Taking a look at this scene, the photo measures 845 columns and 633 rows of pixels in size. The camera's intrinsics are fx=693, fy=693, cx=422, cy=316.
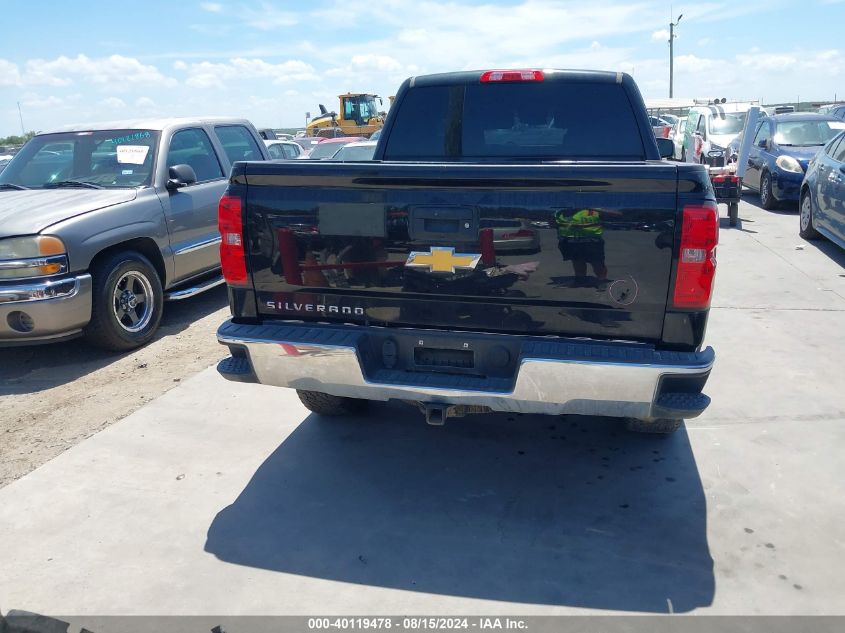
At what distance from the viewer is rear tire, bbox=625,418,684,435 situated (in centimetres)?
390

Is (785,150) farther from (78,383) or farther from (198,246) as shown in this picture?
(78,383)

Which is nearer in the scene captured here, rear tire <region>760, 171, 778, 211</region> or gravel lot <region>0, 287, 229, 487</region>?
gravel lot <region>0, 287, 229, 487</region>

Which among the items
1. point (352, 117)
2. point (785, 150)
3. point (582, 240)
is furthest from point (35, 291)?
point (352, 117)

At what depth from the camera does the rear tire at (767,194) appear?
12.5 m

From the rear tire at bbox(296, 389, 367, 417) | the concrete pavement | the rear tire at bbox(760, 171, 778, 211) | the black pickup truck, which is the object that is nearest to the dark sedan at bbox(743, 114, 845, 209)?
the rear tire at bbox(760, 171, 778, 211)

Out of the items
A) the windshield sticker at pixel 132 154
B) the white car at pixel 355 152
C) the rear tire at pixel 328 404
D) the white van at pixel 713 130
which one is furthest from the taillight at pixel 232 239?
the white van at pixel 713 130

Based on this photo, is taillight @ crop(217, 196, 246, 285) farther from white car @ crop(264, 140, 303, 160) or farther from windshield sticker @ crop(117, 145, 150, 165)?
white car @ crop(264, 140, 303, 160)

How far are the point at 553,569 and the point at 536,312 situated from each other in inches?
43.9

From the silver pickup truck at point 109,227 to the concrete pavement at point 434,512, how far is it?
48.3 inches

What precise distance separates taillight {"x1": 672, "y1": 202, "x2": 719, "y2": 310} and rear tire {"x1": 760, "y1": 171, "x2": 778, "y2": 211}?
36.1ft

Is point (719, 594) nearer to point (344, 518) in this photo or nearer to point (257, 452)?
point (344, 518)

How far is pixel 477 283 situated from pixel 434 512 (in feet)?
3.92

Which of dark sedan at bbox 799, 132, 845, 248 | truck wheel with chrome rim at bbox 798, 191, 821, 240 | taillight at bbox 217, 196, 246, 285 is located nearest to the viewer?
taillight at bbox 217, 196, 246, 285

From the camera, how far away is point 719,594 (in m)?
2.82
